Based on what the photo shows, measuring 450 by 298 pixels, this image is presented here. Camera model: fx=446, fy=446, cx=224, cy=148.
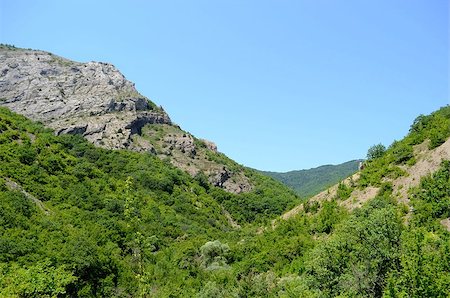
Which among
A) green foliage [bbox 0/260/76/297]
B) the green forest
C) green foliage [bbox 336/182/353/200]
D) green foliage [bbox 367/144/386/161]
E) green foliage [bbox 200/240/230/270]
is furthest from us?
green foliage [bbox 367/144/386/161]

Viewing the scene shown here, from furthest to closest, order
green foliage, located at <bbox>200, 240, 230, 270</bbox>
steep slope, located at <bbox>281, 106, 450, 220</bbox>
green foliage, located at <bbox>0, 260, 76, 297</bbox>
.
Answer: green foliage, located at <bbox>200, 240, 230, 270</bbox> → steep slope, located at <bbox>281, 106, 450, 220</bbox> → green foliage, located at <bbox>0, 260, 76, 297</bbox>

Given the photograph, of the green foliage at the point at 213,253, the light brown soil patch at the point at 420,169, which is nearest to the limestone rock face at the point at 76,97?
the green foliage at the point at 213,253

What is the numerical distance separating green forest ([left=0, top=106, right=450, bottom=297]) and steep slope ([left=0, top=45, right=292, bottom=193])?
18858mm

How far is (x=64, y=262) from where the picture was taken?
51812 mm

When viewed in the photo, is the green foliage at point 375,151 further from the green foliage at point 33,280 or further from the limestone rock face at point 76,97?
the limestone rock face at point 76,97

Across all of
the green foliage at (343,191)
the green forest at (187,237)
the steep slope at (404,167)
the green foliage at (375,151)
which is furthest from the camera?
the green foliage at (375,151)

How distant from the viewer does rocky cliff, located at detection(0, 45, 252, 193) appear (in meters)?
129

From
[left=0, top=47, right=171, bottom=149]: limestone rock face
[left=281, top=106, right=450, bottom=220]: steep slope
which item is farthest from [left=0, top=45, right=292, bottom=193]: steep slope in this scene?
[left=281, top=106, right=450, bottom=220]: steep slope

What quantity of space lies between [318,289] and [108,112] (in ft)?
358

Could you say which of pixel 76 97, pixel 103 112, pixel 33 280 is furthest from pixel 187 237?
pixel 76 97

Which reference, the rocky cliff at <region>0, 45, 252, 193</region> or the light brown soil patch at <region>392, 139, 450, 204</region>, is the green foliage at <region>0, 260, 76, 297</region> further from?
the rocky cliff at <region>0, 45, 252, 193</region>

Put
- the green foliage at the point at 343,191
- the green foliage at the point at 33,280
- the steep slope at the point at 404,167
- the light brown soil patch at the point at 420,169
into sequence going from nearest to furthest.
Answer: the green foliage at the point at 33,280 → the light brown soil patch at the point at 420,169 → the steep slope at the point at 404,167 → the green foliage at the point at 343,191

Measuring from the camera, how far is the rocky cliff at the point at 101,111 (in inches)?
5069

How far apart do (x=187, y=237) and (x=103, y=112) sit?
62.6 metres
